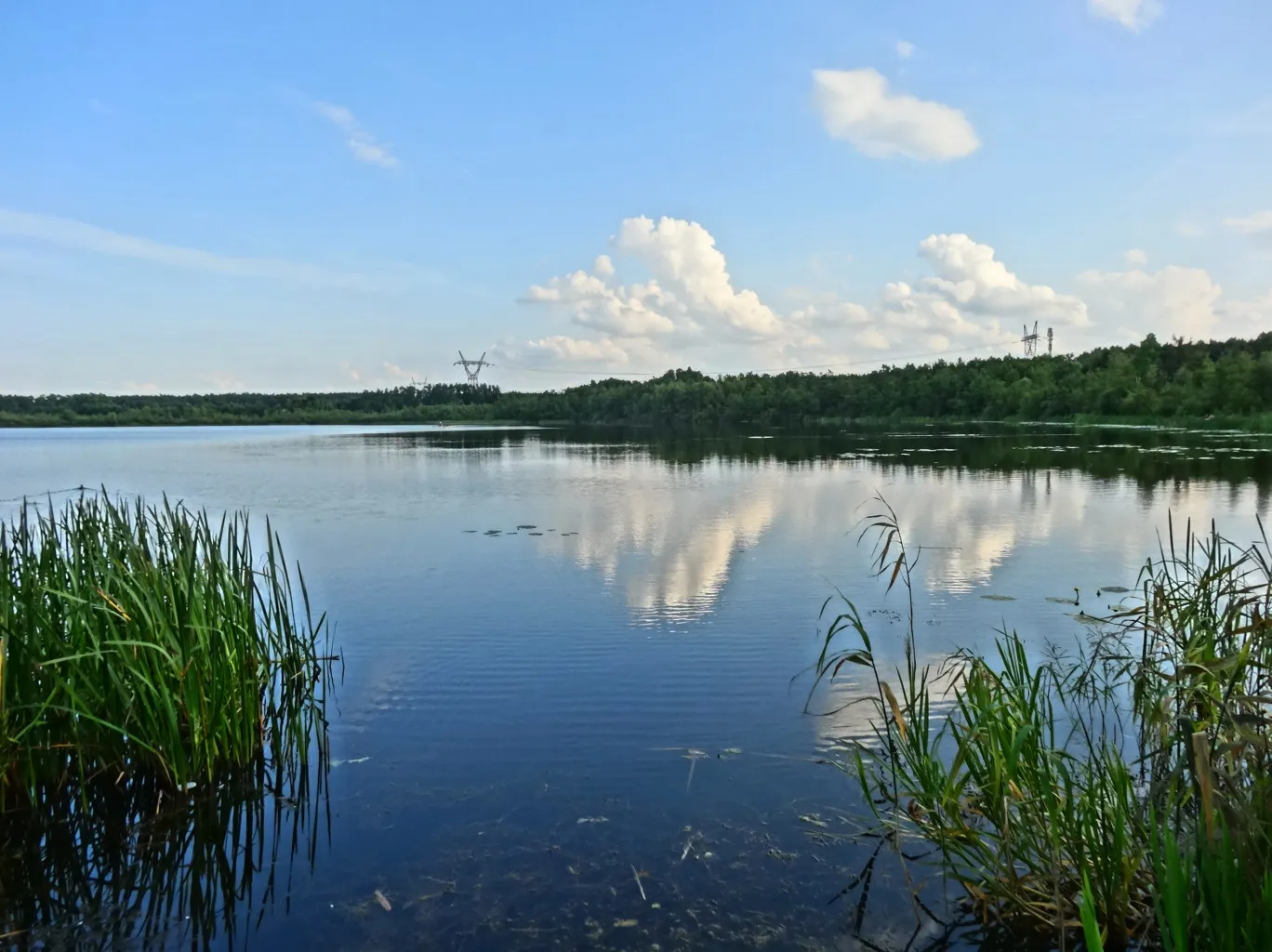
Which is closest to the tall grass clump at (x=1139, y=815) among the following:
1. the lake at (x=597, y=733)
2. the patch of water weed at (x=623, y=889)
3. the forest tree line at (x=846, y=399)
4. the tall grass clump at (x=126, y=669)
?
the lake at (x=597, y=733)

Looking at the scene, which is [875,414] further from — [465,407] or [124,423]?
[124,423]

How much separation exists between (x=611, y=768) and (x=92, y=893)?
7.89 feet

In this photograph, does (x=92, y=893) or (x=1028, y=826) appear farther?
(x=92, y=893)

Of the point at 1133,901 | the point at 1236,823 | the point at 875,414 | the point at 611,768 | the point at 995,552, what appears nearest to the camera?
the point at 1236,823

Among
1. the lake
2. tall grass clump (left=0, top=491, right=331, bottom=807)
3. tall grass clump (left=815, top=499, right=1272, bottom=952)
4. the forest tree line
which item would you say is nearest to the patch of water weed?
the lake

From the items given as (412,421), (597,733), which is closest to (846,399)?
(412,421)

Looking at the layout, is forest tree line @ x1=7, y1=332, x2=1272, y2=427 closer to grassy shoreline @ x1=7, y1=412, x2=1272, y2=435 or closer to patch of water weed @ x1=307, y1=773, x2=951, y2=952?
grassy shoreline @ x1=7, y1=412, x2=1272, y2=435

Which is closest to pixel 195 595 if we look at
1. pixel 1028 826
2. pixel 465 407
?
pixel 1028 826

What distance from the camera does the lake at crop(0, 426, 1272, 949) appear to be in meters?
3.44

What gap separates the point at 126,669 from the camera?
4176mm

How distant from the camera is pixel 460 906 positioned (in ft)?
11.4

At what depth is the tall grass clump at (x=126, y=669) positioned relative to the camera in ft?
12.9

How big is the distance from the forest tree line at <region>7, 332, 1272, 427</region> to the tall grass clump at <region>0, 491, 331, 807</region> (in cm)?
5124

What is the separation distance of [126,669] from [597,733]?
2.54 m
